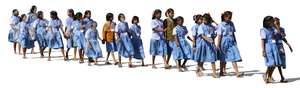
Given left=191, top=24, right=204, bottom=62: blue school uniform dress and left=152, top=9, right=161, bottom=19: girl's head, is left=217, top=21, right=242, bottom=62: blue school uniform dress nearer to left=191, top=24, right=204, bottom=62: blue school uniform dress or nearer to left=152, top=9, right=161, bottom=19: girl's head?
left=191, top=24, right=204, bottom=62: blue school uniform dress

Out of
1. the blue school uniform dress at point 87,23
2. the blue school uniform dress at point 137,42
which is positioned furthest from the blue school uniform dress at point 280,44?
the blue school uniform dress at point 87,23

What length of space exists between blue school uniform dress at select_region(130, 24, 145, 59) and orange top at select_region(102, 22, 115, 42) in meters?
0.72

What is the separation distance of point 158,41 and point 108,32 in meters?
1.57

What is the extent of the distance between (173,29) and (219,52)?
5.55 feet

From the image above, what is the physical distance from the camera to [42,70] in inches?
797

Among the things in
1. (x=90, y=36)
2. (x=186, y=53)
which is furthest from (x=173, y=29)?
(x=90, y=36)

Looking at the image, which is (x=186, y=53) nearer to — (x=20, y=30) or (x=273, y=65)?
(x=273, y=65)

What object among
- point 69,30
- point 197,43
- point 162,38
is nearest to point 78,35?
point 69,30

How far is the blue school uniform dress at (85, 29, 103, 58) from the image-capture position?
69.0 feet

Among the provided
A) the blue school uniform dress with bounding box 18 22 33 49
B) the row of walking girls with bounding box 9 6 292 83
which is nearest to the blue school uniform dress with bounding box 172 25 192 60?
the row of walking girls with bounding box 9 6 292 83

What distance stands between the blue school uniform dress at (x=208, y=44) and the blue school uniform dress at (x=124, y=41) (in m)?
2.89

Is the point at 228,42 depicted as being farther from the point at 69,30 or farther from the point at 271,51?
the point at 69,30

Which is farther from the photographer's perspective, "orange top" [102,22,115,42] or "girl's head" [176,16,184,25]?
"orange top" [102,22,115,42]

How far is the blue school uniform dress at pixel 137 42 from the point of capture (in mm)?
20266
